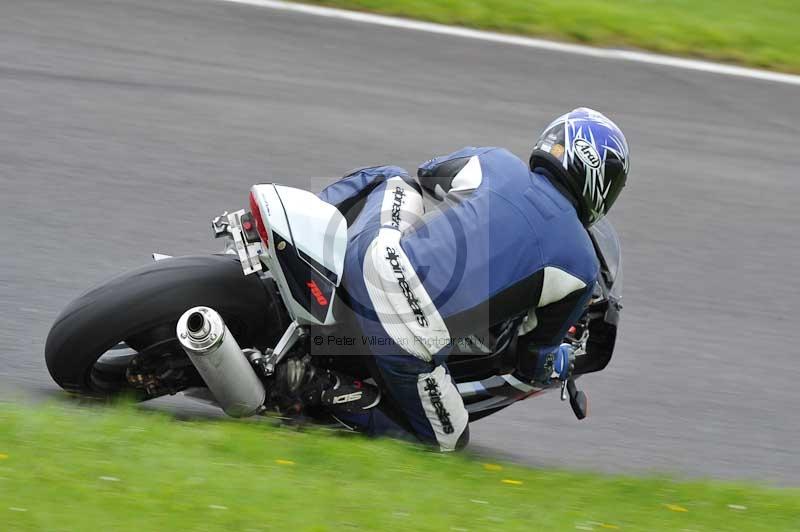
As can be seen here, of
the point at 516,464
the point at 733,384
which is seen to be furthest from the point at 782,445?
the point at 516,464

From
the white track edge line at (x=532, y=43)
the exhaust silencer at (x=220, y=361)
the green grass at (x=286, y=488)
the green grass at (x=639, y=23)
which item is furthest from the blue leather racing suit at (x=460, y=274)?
the green grass at (x=639, y=23)

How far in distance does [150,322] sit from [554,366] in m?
1.54

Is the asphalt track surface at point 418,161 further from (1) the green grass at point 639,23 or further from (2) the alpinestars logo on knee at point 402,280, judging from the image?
(2) the alpinestars logo on knee at point 402,280

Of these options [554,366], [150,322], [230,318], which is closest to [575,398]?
[554,366]

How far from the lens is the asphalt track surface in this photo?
5.54 m

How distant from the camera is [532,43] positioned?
30.5 ft

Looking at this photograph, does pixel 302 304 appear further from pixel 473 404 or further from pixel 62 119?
pixel 62 119

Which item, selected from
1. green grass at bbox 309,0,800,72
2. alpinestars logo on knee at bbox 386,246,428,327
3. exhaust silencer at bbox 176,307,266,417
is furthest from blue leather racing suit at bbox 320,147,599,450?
green grass at bbox 309,0,800,72

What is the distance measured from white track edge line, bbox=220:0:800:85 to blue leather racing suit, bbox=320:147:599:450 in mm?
4990

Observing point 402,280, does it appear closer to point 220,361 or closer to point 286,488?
point 220,361

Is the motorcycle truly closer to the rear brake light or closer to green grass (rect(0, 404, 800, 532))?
the rear brake light

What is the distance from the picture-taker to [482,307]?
165 inches

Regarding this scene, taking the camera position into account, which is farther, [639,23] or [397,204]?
[639,23]

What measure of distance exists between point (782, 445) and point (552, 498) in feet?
6.20
